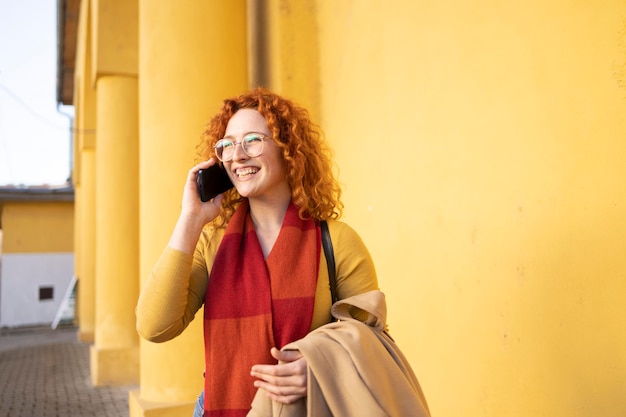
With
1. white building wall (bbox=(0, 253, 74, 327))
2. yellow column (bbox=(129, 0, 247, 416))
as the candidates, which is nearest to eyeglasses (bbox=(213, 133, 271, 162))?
yellow column (bbox=(129, 0, 247, 416))

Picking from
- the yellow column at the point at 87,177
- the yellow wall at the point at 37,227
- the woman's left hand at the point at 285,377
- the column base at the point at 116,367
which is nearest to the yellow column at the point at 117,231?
the column base at the point at 116,367

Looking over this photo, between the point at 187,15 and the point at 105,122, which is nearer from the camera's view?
the point at 187,15

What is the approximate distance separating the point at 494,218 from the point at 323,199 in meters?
1.06

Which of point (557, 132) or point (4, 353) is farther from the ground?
point (557, 132)

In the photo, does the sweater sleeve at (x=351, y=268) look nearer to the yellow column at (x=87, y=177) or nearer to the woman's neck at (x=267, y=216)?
the woman's neck at (x=267, y=216)

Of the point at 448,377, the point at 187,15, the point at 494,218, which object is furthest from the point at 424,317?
the point at 187,15

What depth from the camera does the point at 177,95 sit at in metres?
4.58

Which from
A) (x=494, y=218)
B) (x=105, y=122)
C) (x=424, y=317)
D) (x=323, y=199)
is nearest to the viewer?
(x=323, y=199)

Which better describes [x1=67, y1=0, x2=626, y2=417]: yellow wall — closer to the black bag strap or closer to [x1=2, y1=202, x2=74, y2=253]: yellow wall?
the black bag strap

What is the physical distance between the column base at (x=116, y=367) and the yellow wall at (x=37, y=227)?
47.4 feet

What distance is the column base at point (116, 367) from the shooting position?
→ 841cm

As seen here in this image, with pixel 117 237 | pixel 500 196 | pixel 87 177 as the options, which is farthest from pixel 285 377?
pixel 87 177

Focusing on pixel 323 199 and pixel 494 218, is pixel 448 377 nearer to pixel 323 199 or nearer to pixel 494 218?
pixel 494 218

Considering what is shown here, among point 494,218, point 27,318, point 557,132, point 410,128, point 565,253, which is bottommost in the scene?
point 27,318
